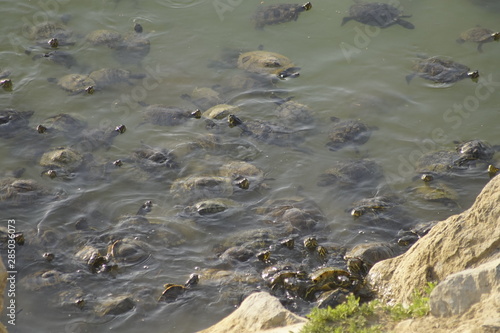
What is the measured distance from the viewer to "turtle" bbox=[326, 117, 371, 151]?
9.19 m

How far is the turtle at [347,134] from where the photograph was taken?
9188mm

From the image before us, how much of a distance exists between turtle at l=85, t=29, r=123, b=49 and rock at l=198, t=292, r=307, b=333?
7.62m

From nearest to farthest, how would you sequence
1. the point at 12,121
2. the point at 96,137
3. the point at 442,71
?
1. the point at 96,137
2. the point at 12,121
3. the point at 442,71

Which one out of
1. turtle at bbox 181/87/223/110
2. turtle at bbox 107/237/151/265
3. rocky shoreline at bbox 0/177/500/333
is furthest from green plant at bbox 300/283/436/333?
turtle at bbox 181/87/223/110

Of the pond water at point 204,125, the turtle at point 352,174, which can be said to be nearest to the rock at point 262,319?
the pond water at point 204,125

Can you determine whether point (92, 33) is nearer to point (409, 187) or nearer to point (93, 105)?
point (93, 105)

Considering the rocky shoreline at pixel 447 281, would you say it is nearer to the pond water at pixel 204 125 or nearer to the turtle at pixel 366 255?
the turtle at pixel 366 255

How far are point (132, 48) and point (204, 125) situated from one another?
289 cm

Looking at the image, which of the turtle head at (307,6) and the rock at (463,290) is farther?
the turtle head at (307,6)

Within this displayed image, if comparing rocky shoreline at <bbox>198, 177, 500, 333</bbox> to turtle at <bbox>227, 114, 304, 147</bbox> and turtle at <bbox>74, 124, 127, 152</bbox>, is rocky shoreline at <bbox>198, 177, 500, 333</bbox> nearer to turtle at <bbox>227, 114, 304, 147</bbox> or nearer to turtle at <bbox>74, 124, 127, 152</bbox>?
turtle at <bbox>227, 114, 304, 147</bbox>

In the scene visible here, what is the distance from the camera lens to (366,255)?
6.76m

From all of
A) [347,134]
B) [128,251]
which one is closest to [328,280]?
[128,251]

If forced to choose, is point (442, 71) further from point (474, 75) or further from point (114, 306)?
point (114, 306)

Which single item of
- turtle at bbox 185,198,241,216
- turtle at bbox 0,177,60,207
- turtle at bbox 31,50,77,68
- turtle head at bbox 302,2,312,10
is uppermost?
turtle head at bbox 302,2,312,10
